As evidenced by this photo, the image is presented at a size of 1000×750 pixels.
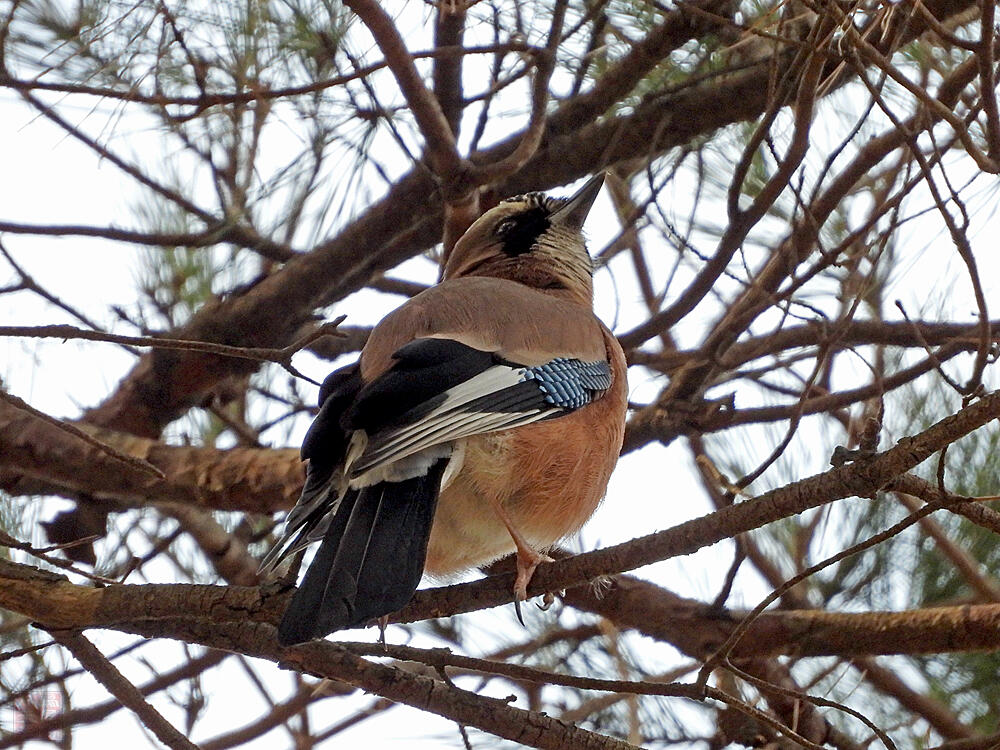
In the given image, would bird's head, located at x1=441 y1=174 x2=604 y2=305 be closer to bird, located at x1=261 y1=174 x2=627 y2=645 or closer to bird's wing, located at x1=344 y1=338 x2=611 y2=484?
bird, located at x1=261 y1=174 x2=627 y2=645

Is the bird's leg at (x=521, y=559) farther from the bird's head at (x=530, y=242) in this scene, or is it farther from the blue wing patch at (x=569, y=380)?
the bird's head at (x=530, y=242)

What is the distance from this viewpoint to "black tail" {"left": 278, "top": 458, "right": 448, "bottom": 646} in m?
2.34

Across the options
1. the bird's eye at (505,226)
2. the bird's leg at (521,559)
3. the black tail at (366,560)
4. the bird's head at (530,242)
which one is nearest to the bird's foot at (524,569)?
the bird's leg at (521,559)

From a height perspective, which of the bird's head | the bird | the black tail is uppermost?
the bird's head

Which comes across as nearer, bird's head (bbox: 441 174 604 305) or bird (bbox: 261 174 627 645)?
bird (bbox: 261 174 627 645)

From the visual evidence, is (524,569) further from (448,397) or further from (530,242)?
(530,242)

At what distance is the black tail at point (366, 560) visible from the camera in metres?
2.34

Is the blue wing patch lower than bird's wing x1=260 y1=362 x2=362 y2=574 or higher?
higher

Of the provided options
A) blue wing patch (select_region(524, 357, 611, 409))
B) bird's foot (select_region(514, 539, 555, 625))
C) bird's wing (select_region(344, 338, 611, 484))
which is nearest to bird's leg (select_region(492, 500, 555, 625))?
bird's foot (select_region(514, 539, 555, 625))

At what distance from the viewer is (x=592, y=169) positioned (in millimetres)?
4230

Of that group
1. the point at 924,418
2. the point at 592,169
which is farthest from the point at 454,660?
the point at 924,418

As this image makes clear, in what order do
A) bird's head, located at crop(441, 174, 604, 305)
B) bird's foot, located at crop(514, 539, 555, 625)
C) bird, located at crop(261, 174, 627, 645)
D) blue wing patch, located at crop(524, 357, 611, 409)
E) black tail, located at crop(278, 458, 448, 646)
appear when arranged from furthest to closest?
1. bird's head, located at crop(441, 174, 604, 305)
2. blue wing patch, located at crop(524, 357, 611, 409)
3. bird's foot, located at crop(514, 539, 555, 625)
4. bird, located at crop(261, 174, 627, 645)
5. black tail, located at crop(278, 458, 448, 646)

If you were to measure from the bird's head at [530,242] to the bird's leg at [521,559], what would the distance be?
52.5 inches

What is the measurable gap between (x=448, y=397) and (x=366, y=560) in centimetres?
50
